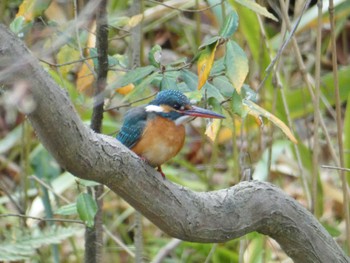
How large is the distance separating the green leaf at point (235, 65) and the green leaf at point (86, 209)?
1.70 feet

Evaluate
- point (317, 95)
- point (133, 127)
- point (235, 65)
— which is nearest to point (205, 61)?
point (235, 65)

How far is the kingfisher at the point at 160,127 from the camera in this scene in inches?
82.4

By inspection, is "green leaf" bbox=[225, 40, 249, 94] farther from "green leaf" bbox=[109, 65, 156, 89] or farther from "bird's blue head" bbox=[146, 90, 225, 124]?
"green leaf" bbox=[109, 65, 156, 89]

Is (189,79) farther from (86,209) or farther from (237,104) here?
(86,209)

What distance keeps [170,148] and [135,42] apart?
673 millimetres

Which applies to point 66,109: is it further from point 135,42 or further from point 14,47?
point 135,42

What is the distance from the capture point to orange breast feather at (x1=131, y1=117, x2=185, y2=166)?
2084 millimetres

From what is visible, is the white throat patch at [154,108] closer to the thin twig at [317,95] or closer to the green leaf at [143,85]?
the green leaf at [143,85]

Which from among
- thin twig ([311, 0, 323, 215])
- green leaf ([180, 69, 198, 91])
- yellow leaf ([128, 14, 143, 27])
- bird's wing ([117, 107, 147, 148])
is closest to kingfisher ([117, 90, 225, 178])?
bird's wing ([117, 107, 147, 148])

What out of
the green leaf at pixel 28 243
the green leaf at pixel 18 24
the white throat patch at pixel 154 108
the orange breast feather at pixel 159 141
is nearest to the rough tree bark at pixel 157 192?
the orange breast feather at pixel 159 141

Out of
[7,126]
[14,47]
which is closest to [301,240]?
[14,47]

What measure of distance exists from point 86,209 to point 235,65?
554 millimetres

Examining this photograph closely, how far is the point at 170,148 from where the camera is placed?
211 centimetres

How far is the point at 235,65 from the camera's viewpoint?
2.02m
